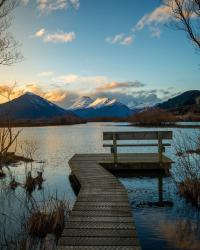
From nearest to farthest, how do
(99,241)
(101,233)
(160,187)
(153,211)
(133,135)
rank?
1. (99,241)
2. (101,233)
3. (153,211)
4. (160,187)
5. (133,135)

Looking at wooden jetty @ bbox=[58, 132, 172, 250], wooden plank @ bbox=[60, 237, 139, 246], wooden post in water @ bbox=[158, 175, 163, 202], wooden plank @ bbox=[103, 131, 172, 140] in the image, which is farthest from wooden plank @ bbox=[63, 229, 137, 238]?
wooden plank @ bbox=[103, 131, 172, 140]

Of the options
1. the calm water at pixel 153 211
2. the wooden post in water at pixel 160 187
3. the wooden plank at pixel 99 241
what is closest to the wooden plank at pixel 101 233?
the wooden plank at pixel 99 241

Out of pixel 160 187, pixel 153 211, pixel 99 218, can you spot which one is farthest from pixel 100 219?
pixel 160 187

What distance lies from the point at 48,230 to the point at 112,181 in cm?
477

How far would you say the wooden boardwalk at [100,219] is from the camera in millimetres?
6941

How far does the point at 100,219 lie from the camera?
8.48 m

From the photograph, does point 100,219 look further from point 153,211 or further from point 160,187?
point 160,187

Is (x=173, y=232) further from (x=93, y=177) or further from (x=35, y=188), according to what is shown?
(x=35, y=188)

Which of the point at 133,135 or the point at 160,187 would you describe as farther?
the point at 133,135

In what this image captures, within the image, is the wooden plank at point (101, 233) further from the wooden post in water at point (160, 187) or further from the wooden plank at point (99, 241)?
the wooden post in water at point (160, 187)

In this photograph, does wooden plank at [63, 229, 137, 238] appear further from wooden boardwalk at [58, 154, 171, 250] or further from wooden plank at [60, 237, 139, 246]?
wooden plank at [60, 237, 139, 246]

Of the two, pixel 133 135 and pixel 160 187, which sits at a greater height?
pixel 133 135

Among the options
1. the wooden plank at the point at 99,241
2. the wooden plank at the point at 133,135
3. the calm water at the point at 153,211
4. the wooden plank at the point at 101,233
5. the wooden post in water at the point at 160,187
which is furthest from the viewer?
the wooden plank at the point at 133,135

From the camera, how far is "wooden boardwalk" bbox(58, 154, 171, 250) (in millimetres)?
6941
